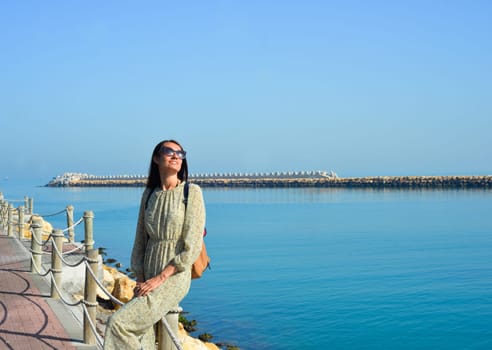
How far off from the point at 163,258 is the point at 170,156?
0.68m

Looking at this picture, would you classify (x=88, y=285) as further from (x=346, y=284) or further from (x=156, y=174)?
(x=346, y=284)

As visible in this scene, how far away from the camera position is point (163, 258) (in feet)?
13.2

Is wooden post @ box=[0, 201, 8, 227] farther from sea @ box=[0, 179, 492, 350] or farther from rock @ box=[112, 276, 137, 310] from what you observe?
rock @ box=[112, 276, 137, 310]

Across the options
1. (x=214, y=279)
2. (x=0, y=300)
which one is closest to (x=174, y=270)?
(x=0, y=300)

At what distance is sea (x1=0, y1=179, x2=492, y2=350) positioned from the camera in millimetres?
12820

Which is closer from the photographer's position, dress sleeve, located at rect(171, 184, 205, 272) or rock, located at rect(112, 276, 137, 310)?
dress sleeve, located at rect(171, 184, 205, 272)

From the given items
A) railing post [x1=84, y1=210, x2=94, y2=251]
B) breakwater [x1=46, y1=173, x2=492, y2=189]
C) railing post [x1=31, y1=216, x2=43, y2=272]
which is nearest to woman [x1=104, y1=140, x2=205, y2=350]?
railing post [x1=84, y1=210, x2=94, y2=251]

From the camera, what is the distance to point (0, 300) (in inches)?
333

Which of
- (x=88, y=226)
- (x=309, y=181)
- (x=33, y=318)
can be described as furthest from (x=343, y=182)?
(x=33, y=318)

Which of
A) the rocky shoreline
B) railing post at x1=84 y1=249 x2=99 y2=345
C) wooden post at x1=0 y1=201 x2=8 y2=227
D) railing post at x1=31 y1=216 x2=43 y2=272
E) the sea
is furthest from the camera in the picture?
the rocky shoreline

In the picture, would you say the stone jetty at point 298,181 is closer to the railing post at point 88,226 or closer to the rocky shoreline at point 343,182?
the rocky shoreline at point 343,182

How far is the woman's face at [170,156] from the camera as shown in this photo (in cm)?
412

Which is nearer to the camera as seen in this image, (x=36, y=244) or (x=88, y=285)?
(x=88, y=285)

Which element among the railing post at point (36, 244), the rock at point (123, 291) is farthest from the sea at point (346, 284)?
the railing post at point (36, 244)
